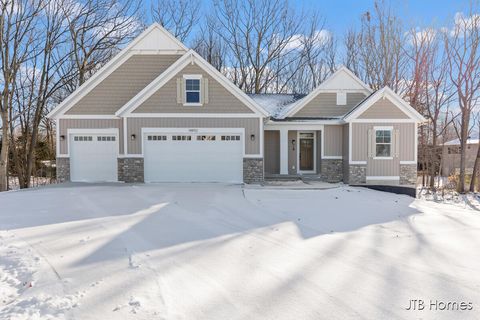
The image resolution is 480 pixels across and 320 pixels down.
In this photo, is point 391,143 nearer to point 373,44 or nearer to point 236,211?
point 236,211

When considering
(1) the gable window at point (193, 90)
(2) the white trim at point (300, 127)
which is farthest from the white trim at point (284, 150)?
(1) the gable window at point (193, 90)

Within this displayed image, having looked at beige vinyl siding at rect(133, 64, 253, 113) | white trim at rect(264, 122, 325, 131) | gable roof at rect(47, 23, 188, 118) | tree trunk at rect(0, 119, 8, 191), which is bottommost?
tree trunk at rect(0, 119, 8, 191)

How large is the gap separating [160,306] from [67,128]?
1272 cm

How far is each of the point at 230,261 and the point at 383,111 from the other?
11.6 metres

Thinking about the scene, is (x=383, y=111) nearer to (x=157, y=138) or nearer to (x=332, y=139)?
(x=332, y=139)

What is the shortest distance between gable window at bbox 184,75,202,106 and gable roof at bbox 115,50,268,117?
492 mm

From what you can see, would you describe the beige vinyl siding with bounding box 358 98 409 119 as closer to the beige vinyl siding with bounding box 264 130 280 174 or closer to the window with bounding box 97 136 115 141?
the beige vinyl siding with bounding box 264 130 280 174

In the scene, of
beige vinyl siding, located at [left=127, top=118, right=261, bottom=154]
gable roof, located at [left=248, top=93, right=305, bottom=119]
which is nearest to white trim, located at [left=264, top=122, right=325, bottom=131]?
gable roof, located at [left=248, top=93, right=305, bottom=119]

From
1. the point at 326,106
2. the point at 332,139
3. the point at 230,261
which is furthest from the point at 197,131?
the point at 230,261

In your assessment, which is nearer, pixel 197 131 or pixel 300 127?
pixel 197 131

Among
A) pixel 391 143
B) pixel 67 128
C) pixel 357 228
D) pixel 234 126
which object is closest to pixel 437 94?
pixel 391 143

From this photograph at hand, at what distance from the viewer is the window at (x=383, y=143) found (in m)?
13.7

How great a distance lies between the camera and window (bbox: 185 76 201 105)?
13.1m

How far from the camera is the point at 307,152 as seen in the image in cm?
1553
